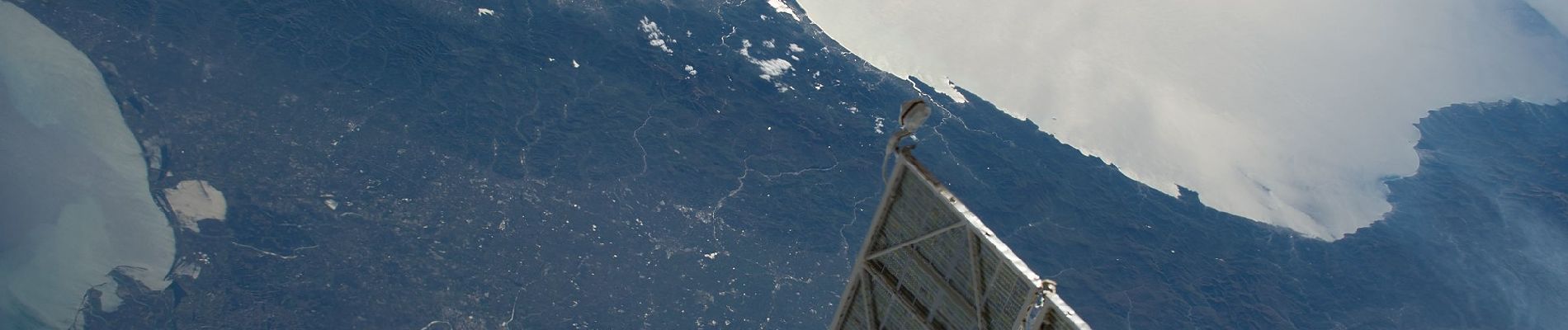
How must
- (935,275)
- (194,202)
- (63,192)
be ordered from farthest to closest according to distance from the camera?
(194,202)
(63,192)
(935,275)

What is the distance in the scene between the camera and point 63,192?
103 metres

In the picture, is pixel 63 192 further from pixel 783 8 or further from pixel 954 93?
pixel 954 93

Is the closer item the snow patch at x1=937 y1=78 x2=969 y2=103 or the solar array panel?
the solar array panel

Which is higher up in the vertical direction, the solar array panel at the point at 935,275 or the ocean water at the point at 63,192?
the solar array panel at the point at 935,275

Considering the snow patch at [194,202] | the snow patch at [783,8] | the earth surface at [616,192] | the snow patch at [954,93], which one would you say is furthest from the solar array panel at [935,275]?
the snow patch at [783,8]

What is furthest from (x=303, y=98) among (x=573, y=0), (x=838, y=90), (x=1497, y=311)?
(x=1497, y=311)

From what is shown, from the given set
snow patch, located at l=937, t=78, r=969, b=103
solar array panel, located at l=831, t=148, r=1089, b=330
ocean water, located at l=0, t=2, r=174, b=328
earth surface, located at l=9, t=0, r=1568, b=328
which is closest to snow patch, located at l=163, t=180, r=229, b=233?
earth surface, located at l=9, t=0, r=1568, b=328

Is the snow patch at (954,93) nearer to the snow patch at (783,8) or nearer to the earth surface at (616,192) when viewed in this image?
the earth surface at (616,192)

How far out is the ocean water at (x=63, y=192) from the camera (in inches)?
3883

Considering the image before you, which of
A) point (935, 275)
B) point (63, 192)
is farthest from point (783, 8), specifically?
point (935, 275)

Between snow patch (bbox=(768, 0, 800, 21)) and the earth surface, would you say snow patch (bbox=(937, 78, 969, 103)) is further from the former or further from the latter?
snow patch (bbox=(768, 0, 800, 21))

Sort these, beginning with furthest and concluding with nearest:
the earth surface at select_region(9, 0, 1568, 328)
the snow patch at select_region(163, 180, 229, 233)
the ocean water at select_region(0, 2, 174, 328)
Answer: the snow patch at select_region(163, 180, 229, 233) → the earth surface at select_region(9, 0, 1568, 328) → the ocean water at select_region(0, 2, 174, 328)

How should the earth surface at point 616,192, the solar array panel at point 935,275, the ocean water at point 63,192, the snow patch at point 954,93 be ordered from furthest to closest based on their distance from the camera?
the snow patch at point 954,93
the earth surface at point 616,192
the ocean water at point 63,192
the solar array panel at point 935,275

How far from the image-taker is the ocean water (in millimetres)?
98625
